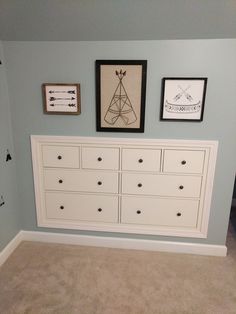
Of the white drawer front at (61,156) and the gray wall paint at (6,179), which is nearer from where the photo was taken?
the gray wall paint at (6,179)

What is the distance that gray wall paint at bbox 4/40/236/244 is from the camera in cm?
180


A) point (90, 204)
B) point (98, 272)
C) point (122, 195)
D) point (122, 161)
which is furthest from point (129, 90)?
point (98, 272)

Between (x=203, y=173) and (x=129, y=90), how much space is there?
0.92 m

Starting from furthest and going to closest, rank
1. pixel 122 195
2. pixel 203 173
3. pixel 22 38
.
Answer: pixel 122 195 < pixel 203 173 < pixel 22 38

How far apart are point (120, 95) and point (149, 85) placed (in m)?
0.24

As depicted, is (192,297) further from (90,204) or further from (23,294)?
(23,294)

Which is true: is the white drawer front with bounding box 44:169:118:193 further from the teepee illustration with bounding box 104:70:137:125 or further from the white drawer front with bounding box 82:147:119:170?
the teepee illustration with bounding box 104:70:137:125

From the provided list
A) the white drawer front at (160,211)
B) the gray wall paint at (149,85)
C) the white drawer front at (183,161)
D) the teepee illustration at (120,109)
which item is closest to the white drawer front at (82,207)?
the white drawer front at (160,211)

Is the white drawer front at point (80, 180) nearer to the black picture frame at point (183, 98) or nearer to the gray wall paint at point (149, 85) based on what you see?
the gray wall paint at point (149, 85)

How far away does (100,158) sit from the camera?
207cm

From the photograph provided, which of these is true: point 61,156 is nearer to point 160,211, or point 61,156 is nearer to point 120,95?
point 120,95

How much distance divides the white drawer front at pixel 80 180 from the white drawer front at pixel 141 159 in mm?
164

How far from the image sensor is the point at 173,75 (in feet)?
6.05

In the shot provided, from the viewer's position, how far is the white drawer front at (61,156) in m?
2.09
